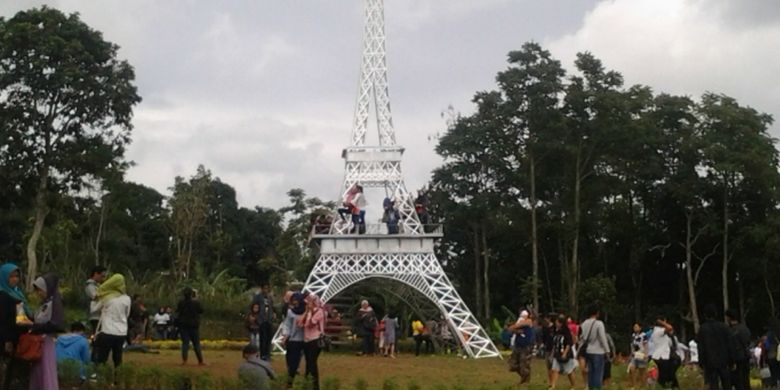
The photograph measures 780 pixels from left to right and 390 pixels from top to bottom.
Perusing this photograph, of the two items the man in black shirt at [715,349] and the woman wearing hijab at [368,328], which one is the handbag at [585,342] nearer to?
the man in black shirt at [715,349]

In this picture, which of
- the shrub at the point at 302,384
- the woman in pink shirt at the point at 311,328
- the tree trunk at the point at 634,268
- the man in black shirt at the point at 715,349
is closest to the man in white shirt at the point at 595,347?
the man in black shirt at the point at 715,349

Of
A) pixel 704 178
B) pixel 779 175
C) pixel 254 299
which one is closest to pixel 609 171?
pixel 704 178

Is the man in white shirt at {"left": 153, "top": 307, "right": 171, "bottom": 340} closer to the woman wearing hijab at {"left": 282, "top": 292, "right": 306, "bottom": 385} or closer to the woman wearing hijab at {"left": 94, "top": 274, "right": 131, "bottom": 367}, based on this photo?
the woman wearing hijab at {"left": 282, "top": 292, "right": 306, "bottom": 385}

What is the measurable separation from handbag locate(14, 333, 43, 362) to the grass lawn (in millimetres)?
7649

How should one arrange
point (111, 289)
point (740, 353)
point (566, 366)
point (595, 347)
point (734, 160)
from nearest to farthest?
point (111, 289) → point (740, 353) → point (595, 347) → point (566, 366) → point (734, 160)

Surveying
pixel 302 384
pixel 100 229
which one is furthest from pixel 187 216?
pixel 302 384

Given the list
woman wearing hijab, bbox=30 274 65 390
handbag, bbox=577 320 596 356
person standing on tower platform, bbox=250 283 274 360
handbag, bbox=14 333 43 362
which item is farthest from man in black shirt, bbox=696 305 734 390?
handbag, bbox=14 333 43 362

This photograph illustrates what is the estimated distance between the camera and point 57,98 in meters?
33.8

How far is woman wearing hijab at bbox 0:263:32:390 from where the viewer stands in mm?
10078

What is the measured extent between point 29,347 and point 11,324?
33 cm

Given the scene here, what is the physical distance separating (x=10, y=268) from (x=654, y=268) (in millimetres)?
41568

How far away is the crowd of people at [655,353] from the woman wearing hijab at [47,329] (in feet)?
28.6

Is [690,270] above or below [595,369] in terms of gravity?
above

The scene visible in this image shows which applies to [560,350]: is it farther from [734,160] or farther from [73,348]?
[734,160]
